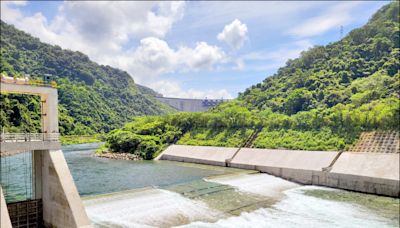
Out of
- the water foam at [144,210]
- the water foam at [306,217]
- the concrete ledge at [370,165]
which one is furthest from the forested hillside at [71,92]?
the concrete ledge at [370,165]

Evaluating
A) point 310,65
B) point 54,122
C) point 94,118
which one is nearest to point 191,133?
point 54,122

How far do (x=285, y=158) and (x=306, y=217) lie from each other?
13.8 metres

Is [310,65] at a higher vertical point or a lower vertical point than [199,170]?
higher

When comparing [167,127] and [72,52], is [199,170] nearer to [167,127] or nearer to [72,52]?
[167,127]

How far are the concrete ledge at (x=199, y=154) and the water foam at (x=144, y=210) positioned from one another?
1702 cm

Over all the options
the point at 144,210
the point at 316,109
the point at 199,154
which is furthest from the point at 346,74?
the point at 144,210

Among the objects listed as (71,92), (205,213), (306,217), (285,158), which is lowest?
(306,217)

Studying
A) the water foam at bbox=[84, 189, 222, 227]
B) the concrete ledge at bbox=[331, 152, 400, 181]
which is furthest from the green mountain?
the water foam at bbox=[84, 189, 222, 227]

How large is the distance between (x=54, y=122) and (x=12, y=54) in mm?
121768

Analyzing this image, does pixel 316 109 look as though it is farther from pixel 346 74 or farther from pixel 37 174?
pixel 37 174

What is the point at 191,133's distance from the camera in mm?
47594

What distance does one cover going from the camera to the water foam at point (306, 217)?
48.4ft

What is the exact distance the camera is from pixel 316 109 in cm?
4438

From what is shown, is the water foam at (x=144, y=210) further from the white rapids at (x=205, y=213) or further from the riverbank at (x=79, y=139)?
the riverbank at (x=79, y=139)
